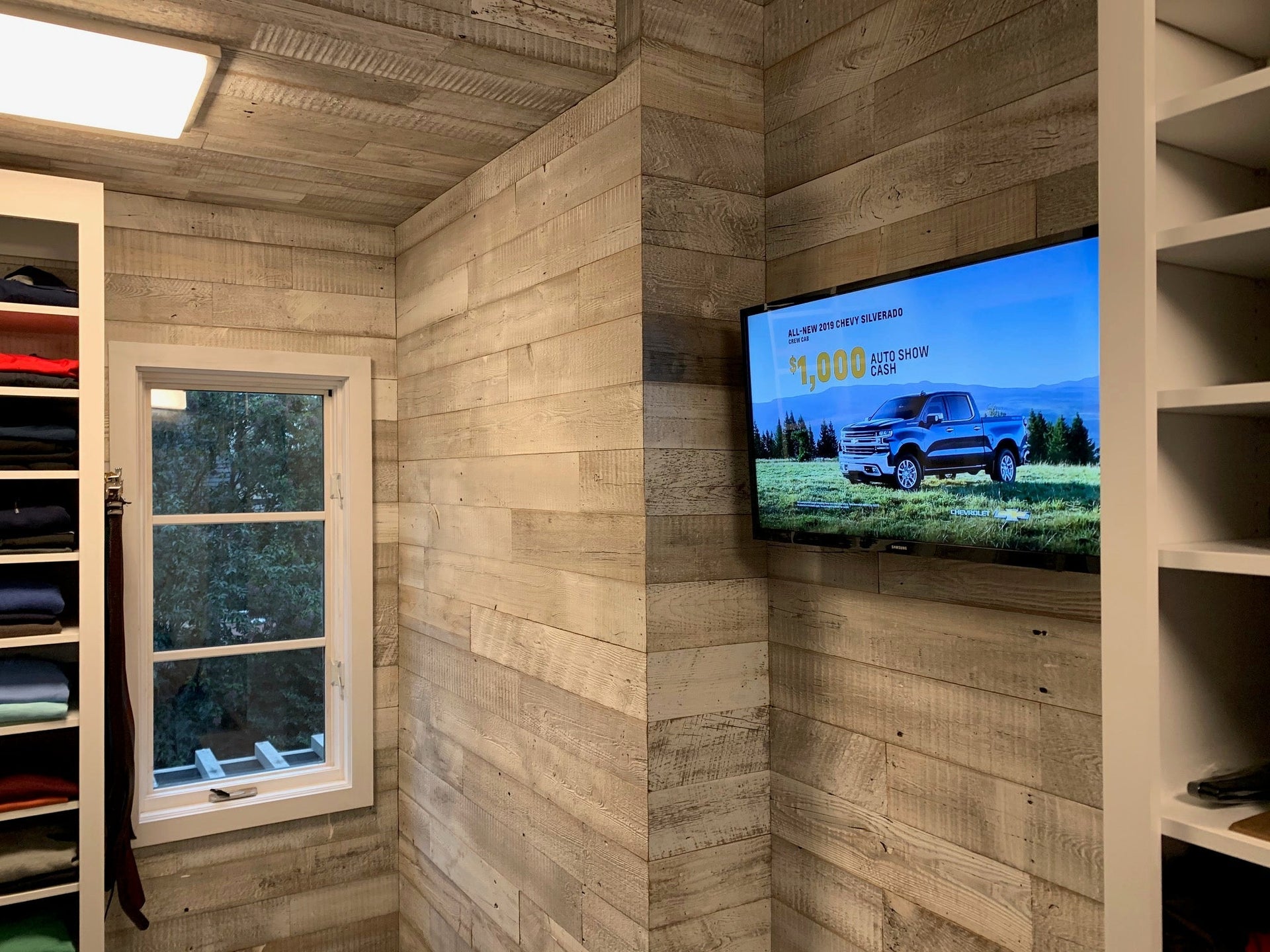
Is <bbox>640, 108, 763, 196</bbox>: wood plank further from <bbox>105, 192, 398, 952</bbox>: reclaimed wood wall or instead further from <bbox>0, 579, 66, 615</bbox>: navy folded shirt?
<bbox>0, 579, 66, 615</bbox>: navy folded shirt

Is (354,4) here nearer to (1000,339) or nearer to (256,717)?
(1000,339)

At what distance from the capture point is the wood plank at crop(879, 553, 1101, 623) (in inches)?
57.6

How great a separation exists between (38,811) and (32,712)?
254mm

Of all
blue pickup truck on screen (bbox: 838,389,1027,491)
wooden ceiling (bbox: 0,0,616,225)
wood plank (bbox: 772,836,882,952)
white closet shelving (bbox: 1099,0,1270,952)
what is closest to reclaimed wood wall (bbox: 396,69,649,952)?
wooden ceiling (bbox: 0,0,616,225)

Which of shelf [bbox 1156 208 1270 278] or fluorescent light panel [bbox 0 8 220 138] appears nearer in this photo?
shelf [bbox 1156 208 1270 278]

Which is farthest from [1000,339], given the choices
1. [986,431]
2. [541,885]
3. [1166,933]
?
[541,885]

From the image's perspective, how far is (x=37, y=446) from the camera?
8.11 ft

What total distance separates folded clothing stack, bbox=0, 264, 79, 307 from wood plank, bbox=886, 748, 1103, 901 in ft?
7.33

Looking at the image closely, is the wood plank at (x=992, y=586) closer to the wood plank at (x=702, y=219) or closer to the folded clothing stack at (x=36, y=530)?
the wood plank at (x=702, y=219)

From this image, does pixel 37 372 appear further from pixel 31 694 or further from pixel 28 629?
pixel 31 694

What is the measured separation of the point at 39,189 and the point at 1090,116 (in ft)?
7.86

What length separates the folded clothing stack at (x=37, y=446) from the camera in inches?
96.3

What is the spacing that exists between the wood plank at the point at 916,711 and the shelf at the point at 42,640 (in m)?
1.76

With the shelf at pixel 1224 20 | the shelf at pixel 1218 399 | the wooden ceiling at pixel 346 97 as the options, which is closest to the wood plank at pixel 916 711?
the shelf at pixel 1218 399
